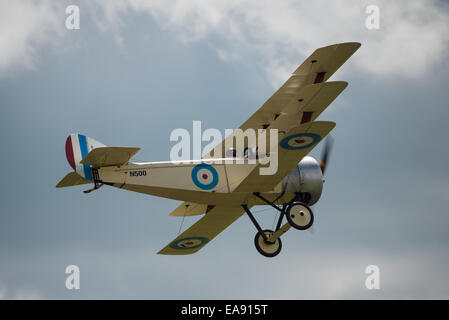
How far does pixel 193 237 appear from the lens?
56.3ft

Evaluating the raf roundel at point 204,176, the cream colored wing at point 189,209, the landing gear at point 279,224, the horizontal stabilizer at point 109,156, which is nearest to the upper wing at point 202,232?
the cream colored wing at point 189,209

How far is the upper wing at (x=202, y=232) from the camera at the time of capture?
16.7 m

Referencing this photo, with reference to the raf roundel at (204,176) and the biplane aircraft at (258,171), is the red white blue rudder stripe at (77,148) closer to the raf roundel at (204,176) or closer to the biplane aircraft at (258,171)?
the biplane aircraft at (258,171)

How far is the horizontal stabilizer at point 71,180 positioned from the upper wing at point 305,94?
163 inches

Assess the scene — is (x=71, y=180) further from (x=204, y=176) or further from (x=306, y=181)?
(x=306, y=181)

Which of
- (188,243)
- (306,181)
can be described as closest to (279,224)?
(306,181)

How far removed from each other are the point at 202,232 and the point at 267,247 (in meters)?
2.19

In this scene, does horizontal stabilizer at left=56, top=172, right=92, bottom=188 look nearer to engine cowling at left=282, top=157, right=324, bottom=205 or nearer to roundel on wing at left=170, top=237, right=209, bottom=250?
roundel on wing at left=170, top=237, right=209, bottom=250

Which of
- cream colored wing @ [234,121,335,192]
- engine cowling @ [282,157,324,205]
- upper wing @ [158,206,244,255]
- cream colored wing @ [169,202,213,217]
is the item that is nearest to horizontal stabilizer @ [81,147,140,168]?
cream colored wing @ [234,121,335,192]

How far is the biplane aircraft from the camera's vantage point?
46.4 feet

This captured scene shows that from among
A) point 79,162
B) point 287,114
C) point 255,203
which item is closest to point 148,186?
point 79,162
